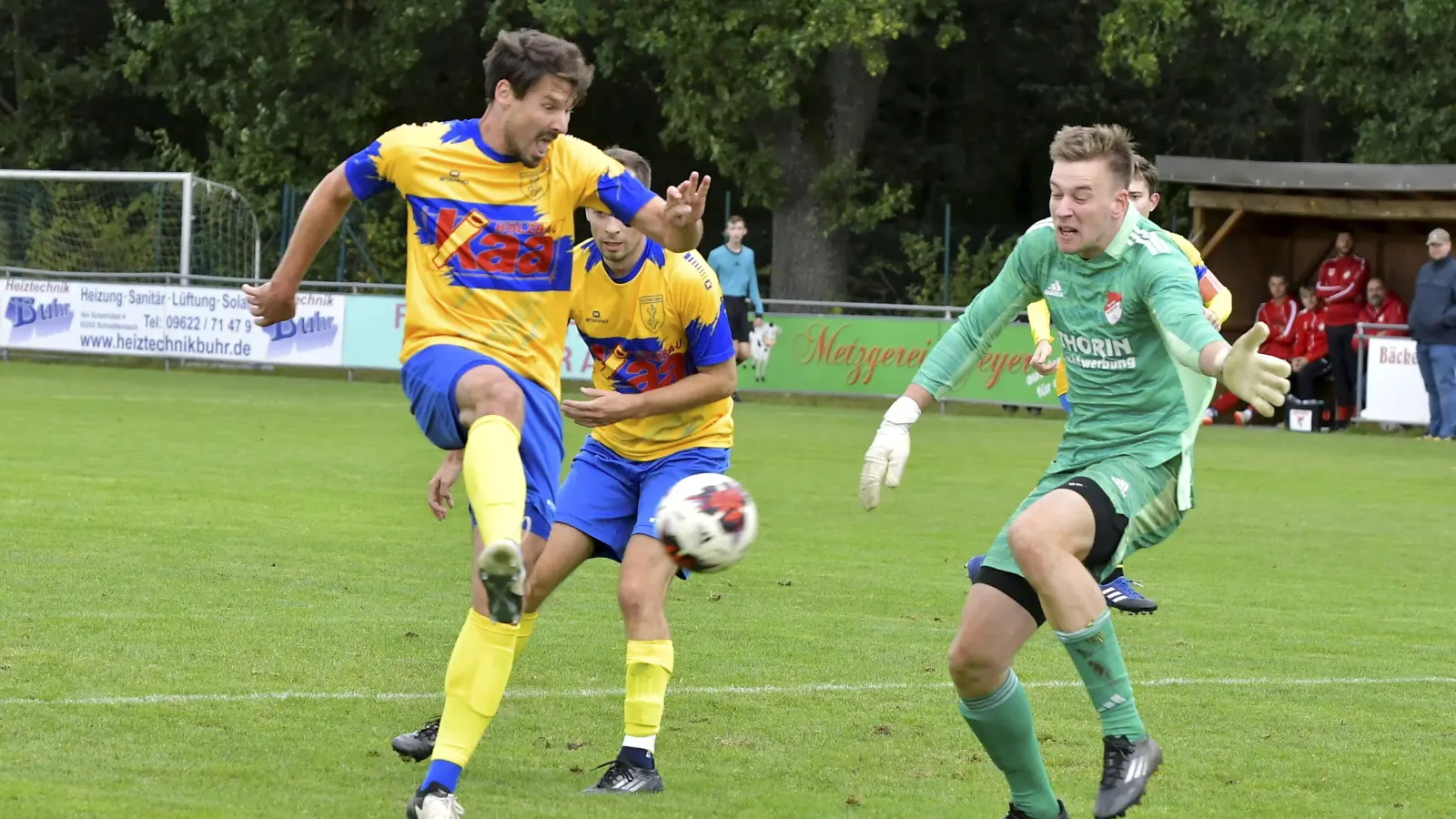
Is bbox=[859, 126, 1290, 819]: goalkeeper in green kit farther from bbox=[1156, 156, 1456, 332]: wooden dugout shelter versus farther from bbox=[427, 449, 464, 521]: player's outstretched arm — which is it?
bbox=[1156, 156, 1456, 332]: wooden dugout shelter

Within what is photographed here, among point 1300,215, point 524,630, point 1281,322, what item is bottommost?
point 1281,322

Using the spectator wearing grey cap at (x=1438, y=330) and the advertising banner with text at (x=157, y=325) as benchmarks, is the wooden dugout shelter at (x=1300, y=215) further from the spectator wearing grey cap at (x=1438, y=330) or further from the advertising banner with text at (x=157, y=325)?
the advertising banner with text at (x=157, y=325)

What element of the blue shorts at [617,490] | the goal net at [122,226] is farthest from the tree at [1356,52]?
the blue shorts at [617,490]

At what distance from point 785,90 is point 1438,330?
34.8 feet

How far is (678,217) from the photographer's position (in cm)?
543

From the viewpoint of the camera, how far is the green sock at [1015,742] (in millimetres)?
5344

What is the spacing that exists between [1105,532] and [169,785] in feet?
8.33

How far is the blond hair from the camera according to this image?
553cm

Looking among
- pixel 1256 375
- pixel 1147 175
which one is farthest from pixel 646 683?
pixel 1147 175

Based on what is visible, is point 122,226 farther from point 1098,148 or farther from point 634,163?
point 1098,148

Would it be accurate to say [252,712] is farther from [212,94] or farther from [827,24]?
[212,94]

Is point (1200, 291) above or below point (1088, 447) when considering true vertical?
above

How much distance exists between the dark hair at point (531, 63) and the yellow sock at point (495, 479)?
89cm

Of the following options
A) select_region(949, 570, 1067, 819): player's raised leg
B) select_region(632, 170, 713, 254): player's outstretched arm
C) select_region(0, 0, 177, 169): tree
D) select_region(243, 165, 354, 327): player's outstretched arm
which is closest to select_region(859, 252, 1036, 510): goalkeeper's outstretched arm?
select_region(949, 570, 1067, 819): player's raised leg
